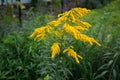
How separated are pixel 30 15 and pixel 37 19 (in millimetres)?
648

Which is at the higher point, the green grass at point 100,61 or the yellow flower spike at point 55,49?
the yellow flower spike at point 55,49

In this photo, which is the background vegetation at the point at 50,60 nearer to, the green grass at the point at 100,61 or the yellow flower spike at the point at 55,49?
the green grass at the point at 100,61

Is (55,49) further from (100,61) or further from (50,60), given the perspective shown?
(100,61)

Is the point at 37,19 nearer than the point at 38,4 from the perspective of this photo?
Yes

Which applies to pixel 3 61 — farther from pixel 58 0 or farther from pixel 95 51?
pixel 58 0

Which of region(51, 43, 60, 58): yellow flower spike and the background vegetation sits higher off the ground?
region(51, 43, 60, 58): yellow flower spike

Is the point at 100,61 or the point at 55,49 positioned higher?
the point at 55,49

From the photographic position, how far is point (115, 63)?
3824 millimetres

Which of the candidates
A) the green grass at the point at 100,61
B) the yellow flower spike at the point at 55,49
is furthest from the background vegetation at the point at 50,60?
the yellow flower spike at the point at 55,49

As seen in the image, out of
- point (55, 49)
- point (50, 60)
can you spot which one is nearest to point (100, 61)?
point (50, 60)

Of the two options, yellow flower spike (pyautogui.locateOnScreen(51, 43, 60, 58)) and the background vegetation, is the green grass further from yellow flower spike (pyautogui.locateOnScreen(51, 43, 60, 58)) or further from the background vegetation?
yellow flower spike (pyautogui.locateOnScreen(51, 43, 60, 58))

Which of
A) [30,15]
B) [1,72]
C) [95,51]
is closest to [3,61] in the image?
[1,72]

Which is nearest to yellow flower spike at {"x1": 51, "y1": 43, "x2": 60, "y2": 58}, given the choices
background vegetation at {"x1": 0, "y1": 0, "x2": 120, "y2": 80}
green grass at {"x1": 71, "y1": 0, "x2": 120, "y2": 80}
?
background vegetation at {"x1": 0, "y1": 0, "x2": 120, "y2": 80}

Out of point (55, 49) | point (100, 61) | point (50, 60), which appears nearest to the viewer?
point (55, 49)
